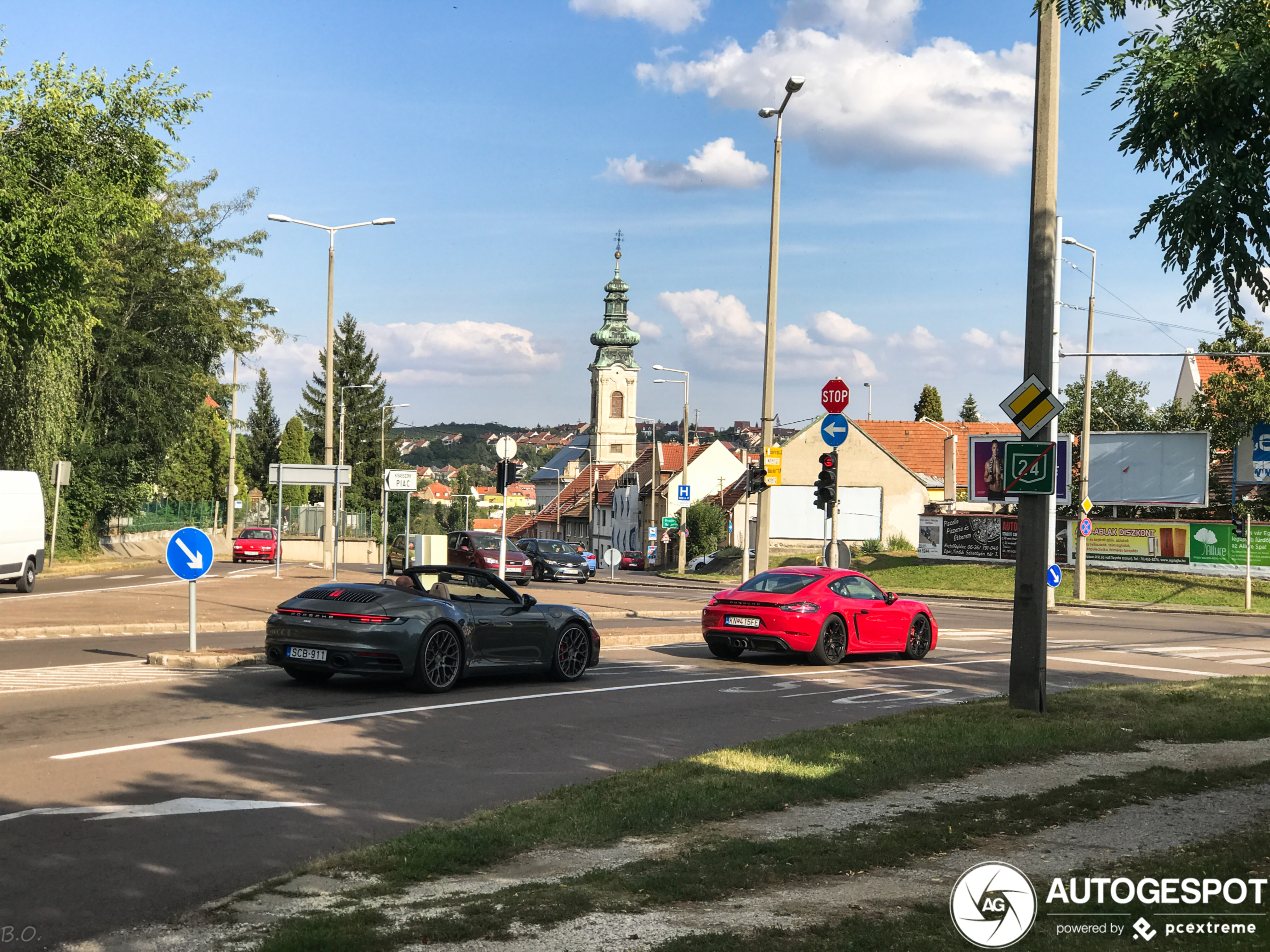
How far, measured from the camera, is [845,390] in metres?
22.8

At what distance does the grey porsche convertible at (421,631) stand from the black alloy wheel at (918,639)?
674 cm

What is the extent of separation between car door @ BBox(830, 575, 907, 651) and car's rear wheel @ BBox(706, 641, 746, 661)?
1682mm

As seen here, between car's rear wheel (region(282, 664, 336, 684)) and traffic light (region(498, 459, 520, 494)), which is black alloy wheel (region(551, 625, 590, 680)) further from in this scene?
traffic light (region(498, 459, 520, 494))

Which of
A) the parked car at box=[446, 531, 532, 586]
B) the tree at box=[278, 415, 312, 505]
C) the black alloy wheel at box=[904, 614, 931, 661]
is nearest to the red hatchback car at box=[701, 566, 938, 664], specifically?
the black alloy wheel at box=[904, 614, 931, 661]

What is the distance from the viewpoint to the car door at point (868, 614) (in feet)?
59.7

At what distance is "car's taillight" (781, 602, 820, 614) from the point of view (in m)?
17.5

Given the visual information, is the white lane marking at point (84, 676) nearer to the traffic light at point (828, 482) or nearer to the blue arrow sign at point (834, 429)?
the blue arrow sign at point (834, 429)

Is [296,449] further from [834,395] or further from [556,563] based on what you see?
[834,395]

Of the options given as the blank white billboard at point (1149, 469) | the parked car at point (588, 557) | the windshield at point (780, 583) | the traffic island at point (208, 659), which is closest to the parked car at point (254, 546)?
the parked car at point (588, 557)

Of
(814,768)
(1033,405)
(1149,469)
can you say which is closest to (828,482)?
(1033,405)

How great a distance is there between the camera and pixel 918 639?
64.0 ft

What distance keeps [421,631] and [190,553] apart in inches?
159

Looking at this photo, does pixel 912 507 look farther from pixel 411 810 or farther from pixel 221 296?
pixel 411 810

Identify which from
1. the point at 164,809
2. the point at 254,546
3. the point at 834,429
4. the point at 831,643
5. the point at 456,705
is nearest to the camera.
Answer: the point at 164,809
